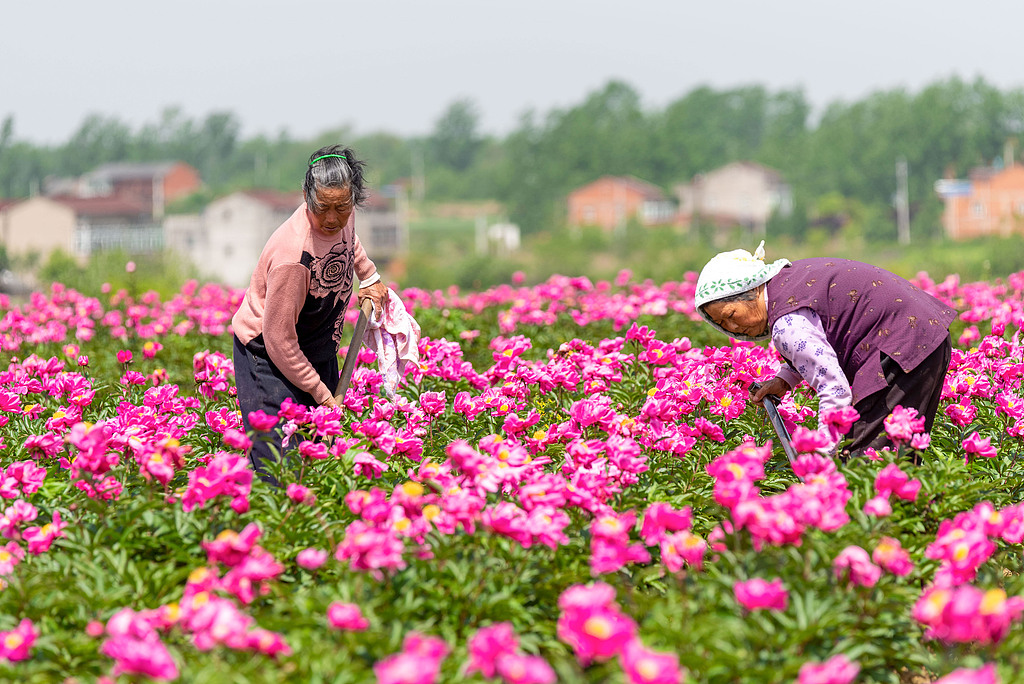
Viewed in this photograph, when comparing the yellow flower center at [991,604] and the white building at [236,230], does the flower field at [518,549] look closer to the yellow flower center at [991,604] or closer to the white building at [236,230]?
the yellow flower center at [991,604]

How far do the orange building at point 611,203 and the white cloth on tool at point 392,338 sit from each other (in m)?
74.8

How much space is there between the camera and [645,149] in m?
90.9

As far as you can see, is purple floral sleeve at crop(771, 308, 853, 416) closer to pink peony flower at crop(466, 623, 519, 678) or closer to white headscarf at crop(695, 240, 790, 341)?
white headscarf at crop(695, 240, 790, 341)

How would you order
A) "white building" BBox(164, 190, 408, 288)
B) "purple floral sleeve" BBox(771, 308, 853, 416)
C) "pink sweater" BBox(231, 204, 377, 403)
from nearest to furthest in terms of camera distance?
1. "purple floral sleeve" BBox(771, 308, 853, 416)
2. "pink sweater" BBox(231, 204, 377, 403)
3. "white building" BBox(164, 190, 408, 288)

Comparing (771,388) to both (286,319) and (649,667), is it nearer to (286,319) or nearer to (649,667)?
(286,319)

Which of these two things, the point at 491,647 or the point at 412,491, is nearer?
the point at 491,647

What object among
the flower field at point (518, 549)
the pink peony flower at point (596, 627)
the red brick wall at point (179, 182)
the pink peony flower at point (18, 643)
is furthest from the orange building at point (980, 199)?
the pink peony flower at point (18, 643)

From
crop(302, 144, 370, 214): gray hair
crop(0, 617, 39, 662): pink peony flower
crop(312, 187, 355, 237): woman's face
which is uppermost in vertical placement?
crop(302, 144, 370, 214): gray hair

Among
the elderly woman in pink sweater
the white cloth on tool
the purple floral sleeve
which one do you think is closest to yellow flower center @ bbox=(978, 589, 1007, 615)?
the purple floral sleeve

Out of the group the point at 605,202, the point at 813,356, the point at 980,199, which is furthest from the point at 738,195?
the point at 813,356

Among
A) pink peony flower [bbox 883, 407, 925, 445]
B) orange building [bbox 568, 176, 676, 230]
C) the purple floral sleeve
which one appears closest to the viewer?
pink peony flower [bbox 883, 407, 925, 445]

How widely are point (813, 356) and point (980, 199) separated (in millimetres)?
69732

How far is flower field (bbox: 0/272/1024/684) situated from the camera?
106 inches

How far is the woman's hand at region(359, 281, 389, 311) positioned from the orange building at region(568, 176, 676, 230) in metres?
74.9
